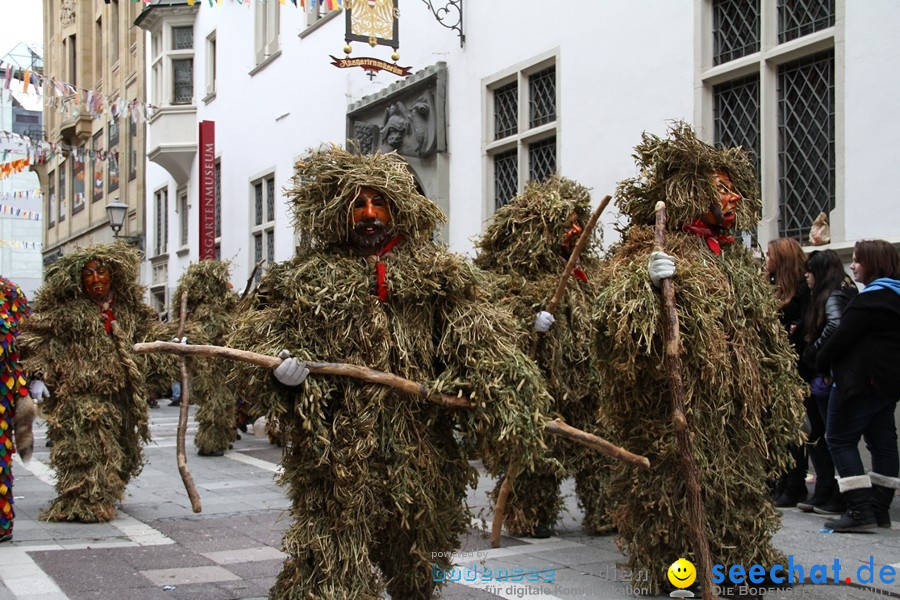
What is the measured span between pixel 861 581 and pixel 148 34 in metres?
27.2

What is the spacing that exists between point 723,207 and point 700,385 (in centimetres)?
98

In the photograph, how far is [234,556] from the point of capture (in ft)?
21.4

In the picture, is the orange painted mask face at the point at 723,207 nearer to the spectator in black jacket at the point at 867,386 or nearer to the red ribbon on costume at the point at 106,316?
the spectator in black jacket at the point at 867,386

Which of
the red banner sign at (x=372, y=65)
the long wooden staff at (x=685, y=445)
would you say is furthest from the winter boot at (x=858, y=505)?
the red banner sign at (x=372, y=65)

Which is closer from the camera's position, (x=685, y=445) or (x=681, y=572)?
(x=685, y=445)

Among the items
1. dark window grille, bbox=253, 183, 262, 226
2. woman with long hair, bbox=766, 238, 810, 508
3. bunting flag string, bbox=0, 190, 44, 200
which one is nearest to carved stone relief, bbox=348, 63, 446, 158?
dark window grille, bbox=253, 183, 262, 226

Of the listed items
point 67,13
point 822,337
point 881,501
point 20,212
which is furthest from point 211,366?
point 67,13

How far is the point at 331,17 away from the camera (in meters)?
17.8

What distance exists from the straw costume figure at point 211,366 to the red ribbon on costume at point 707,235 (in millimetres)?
7889

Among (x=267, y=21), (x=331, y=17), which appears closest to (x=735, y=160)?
(x=331, y=17)

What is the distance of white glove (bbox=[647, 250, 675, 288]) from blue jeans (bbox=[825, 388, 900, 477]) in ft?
9.13

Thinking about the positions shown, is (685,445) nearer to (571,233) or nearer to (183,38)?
(571,233)

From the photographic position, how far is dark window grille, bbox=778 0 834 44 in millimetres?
8656

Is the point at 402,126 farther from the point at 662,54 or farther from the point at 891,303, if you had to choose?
the point at 891,303
